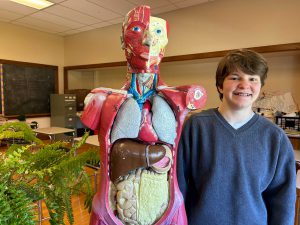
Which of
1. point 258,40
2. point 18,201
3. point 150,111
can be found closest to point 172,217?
point 150,111

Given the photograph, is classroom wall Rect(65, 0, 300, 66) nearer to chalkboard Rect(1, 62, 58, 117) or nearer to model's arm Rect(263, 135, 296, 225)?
model's arm Rect(263, 135, 296, 225)

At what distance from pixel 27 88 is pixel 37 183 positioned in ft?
17.0

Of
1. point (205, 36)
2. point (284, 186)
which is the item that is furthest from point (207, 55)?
point (284, 186)

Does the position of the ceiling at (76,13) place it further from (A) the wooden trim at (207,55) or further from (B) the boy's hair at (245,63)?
(B) the boy's hair at (245,63)

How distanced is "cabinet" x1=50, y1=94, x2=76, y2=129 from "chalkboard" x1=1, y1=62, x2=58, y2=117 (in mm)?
332

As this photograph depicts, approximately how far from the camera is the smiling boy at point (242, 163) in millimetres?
904

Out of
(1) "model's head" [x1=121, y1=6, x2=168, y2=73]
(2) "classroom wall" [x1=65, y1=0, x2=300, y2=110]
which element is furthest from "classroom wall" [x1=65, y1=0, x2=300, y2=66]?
(1) "model's head" [x1=121, y1=6, x2=168, y2=73]

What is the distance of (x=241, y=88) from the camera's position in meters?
0.89

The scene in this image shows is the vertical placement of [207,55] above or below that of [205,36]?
below

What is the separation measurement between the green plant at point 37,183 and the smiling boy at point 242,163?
1.41 feet

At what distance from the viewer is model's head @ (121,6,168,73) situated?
0.73 m

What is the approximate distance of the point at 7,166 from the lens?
2.10ft

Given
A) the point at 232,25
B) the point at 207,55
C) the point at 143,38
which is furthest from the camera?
the point at 207,55

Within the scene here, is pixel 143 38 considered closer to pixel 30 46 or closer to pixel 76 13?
pixel 76 13
